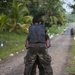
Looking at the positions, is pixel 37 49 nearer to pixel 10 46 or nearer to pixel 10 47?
pixel 10 47

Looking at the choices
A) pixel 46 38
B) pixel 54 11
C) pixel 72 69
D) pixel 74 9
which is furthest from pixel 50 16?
pixel 46 38

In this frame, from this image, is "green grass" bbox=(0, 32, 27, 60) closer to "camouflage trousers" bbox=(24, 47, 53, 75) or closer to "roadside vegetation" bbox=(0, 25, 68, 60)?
"roadside vegetation" bbox=(0, 25, 68, 60)

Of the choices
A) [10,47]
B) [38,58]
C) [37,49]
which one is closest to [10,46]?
[10,47]

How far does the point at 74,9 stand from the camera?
109 ft

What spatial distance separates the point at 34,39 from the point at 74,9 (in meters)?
26.0

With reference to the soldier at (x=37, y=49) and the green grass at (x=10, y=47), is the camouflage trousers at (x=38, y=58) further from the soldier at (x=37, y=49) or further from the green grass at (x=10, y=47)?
the green grass at (x=10, y=47)

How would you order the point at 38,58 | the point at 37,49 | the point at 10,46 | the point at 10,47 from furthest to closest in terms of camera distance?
1. the point at 10,46
2. the point at 10,47
3. the point at 38,58
4. the point at 37,49

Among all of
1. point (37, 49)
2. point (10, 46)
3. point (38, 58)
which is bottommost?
point (10, 46)

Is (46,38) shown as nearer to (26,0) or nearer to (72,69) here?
(72,69)

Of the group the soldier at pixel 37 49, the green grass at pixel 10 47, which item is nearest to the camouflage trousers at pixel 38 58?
the soldier at pixel 37 49

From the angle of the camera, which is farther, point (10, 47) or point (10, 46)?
point (10, 46)

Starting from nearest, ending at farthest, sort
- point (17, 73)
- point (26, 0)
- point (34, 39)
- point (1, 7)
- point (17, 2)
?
point (34, 39)
point (17, 73)
point (1, 7)
point (17, 2)
point (26, 0)

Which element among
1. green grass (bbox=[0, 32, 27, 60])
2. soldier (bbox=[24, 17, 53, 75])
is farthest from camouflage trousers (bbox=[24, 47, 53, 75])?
green grass (bbox=[0, 32, 27, 60])

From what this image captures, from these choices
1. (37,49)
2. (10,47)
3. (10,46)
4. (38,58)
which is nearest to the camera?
(37,49)
